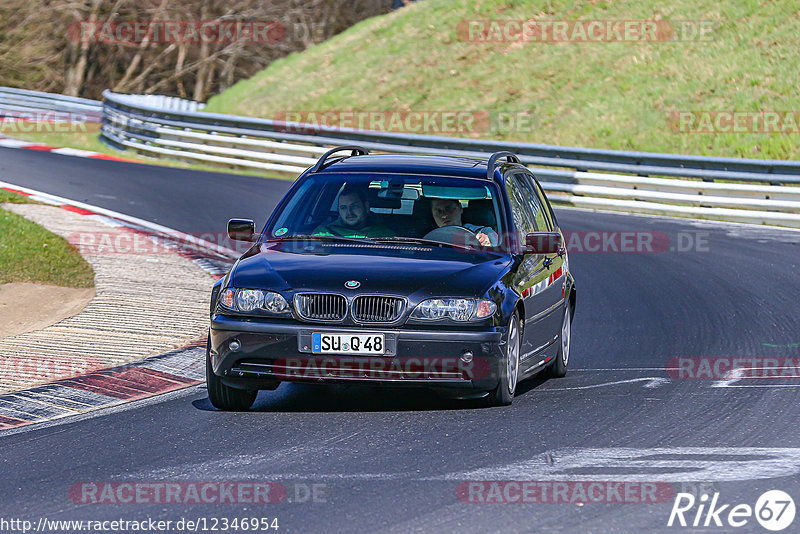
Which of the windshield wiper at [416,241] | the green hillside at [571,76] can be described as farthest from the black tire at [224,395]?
the green hillside at [571,76]

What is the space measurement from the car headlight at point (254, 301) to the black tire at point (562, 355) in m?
2.61

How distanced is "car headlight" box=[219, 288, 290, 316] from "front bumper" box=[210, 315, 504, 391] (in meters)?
0.07

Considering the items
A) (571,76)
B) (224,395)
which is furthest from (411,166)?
(571,76)

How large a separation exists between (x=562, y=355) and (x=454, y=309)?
2.21m

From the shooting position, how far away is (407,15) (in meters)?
41.7

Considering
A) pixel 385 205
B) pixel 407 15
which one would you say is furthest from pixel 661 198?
pixel 407 15

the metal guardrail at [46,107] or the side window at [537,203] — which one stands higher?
the side window at [537,203]

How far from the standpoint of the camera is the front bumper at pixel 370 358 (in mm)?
7523

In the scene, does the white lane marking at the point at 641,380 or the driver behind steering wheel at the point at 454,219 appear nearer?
the driver behind steering wheel at the point at 454,219

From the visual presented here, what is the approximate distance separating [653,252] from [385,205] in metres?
9.34

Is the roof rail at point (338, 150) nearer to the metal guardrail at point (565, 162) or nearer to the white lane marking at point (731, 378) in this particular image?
the white lane marking at point (731, 378)

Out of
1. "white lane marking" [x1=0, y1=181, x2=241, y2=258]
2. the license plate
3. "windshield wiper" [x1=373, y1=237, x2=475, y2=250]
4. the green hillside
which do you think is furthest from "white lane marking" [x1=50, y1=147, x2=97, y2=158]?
the license plate

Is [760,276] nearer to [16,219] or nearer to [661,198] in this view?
[661,198]

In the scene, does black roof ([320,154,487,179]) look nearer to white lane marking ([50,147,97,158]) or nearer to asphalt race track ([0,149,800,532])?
asphalt race track ([0,149,800,532])
